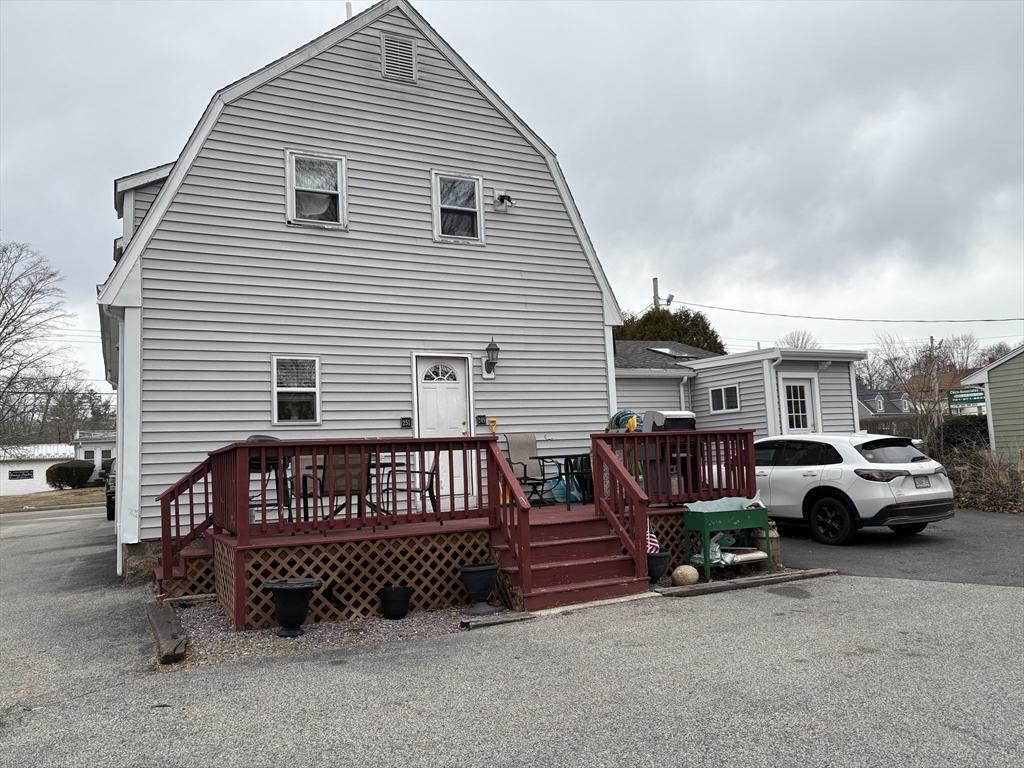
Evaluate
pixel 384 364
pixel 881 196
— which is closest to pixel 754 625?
pixel 384 364

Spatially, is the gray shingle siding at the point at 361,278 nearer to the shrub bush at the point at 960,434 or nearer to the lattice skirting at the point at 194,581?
the lattice skirting at the point at 194,581

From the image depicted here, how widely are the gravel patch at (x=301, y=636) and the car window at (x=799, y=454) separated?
218 inches

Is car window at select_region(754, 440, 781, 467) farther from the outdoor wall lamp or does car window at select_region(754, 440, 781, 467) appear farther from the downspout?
the downspout

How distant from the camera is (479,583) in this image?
6.41 metres

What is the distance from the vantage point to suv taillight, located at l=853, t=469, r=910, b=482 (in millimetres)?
9047

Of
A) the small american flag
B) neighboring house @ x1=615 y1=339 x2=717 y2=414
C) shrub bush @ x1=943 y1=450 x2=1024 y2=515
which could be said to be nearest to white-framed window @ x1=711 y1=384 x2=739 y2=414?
neighboring house @ x1=615 y1=339 x2=717 y2=414

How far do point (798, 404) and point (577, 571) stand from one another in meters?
11.1

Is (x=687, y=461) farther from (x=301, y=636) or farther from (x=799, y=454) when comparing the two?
(x=301, y=636)

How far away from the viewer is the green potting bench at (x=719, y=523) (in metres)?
7.36

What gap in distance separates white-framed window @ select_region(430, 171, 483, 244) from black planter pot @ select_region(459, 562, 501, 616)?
17.3 ft

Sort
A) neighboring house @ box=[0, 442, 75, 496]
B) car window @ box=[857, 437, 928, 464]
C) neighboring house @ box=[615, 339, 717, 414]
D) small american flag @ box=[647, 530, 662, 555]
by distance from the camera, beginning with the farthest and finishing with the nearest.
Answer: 1. neighboring house @ box=[0, 442, 75, 496]
2. neighboring house @ box=[615, 339, 717, 414]
3. car window @ box=[857, 437, 928, 464]
4. small american flag @ box=[647, 530, 662, 555]

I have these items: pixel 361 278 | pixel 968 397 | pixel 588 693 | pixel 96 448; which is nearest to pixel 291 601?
pixel 588 693

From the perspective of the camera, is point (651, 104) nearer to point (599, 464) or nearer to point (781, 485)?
point (781, 485)

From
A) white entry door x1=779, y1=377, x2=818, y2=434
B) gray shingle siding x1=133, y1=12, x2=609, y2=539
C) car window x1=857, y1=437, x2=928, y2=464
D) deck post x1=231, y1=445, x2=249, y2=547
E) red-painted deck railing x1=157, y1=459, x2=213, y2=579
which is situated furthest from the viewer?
white entry door x1=779, y1=377, x2=818, y2=434
